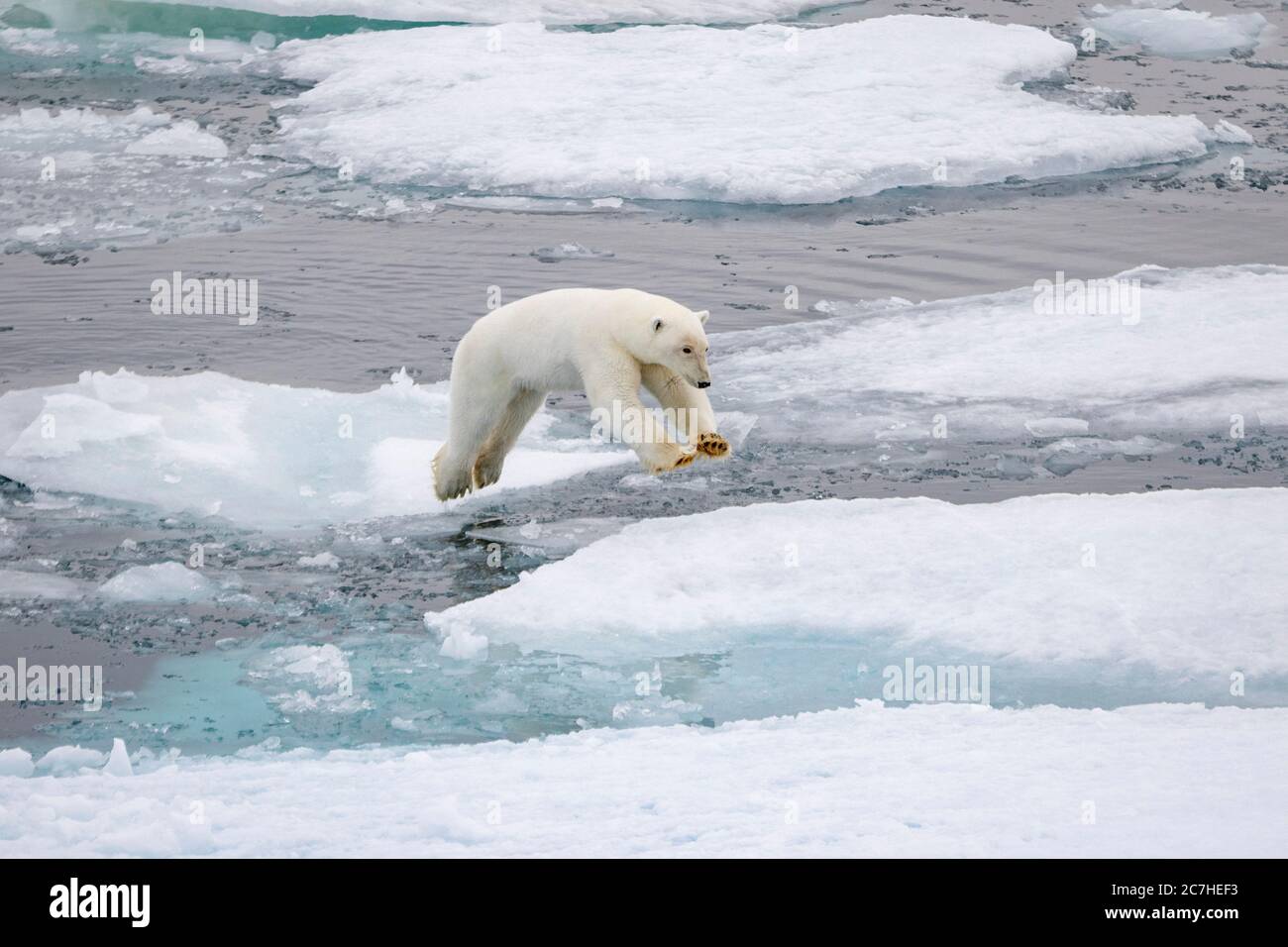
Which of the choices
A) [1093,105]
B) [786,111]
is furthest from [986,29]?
[786,111]

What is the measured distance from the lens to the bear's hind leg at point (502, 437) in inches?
245

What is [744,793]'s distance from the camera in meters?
3.87

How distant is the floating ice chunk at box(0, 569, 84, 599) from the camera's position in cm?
549

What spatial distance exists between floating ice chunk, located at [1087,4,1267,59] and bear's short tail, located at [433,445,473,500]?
11172 millimetres

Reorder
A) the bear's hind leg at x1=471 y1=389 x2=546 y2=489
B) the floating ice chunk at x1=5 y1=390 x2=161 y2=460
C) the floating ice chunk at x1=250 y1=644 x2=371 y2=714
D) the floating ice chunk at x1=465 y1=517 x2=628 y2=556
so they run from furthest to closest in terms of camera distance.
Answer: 1. the floating ice chunk at x1=5 y1=390 x2=161 y2=460
2. the bear's hind leg at x1=471 y1=389 x2=546 y2=489
3. the floating ice chunk at x1=465 y1=517 x2=628 y2=556
4. the floating ice chunk at x1=250 y1=644 x2=371 y2=714

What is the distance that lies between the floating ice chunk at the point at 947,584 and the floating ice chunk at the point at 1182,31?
10.8 m

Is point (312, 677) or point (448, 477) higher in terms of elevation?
point (448, 477)

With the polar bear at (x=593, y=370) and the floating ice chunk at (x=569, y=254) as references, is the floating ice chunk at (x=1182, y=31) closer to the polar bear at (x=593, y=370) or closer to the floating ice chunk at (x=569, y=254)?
the floating ice chunk at (x=569, y=254)

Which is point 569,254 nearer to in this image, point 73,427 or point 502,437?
point 502,437

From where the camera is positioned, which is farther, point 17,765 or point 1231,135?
point 1231,135

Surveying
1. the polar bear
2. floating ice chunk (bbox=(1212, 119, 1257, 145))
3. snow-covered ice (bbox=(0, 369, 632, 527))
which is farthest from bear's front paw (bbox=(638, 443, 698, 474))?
floating ice chunk (bbox=(1212, 119, 1257, 145))

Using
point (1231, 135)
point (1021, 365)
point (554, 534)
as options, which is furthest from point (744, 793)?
point (1231, 135)

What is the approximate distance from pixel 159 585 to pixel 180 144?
7481 millimetres

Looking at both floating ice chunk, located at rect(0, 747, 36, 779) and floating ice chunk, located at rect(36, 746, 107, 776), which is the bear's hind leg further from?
floating ice chunk, located at rect(0, 747, 36, 779)
